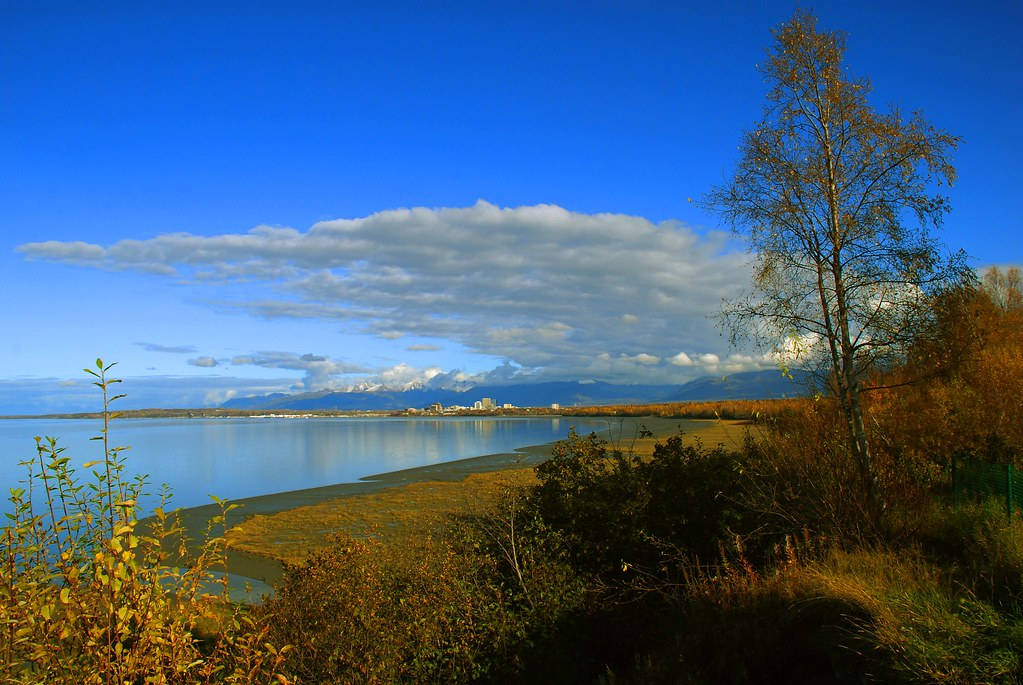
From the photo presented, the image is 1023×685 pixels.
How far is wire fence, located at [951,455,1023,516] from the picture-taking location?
10445 millimetres

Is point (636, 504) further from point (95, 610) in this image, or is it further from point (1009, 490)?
point (95, 610)

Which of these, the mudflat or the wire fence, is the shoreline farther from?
the wire fence

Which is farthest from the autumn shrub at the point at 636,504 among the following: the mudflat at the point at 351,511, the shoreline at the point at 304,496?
the shoreline at the point at 304,496

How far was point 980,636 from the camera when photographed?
211 inches

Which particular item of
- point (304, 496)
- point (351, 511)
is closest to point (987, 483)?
point (351, 511)

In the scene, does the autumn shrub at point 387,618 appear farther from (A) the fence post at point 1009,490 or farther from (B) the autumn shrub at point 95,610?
(A) the fence post at point 1009,490

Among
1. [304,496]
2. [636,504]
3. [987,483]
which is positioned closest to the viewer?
[987,483]

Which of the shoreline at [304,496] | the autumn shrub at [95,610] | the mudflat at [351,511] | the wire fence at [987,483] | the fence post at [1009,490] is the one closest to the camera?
the autumn shrub at [95,610]

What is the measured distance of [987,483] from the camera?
11727 millimetres

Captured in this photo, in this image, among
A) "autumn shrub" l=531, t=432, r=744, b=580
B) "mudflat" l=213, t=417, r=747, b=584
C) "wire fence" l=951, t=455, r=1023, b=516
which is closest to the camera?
"wire fence" l=951, t=455, r=1023, b=516

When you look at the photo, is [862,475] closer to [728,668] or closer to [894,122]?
[728,668]

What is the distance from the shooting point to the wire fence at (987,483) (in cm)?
1045

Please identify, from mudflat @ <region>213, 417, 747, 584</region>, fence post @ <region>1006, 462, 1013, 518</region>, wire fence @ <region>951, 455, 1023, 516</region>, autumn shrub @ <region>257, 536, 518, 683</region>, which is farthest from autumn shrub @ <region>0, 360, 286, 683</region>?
fence post @ <region>1006, 462, 1013, 518</region>

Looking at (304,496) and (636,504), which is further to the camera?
(304,496)
